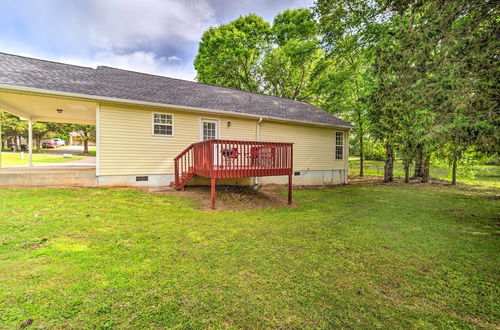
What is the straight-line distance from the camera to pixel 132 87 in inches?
341

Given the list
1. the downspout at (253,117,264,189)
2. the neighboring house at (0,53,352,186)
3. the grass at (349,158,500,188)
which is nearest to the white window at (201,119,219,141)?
the neighboring house at (0,53,352,186)

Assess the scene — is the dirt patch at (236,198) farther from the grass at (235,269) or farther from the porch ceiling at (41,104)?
the porch ceiling at (41,104)

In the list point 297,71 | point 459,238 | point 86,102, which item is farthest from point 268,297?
point 297,71

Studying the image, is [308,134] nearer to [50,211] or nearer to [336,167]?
[336,167]

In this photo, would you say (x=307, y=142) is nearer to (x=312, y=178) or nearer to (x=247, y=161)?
(x=312, y=178)

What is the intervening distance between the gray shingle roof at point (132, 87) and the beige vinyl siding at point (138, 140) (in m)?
0.59

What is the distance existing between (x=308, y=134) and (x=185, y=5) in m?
9.54

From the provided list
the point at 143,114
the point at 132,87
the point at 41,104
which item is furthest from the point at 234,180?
the point at 41,104

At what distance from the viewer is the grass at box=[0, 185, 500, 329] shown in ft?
7.09

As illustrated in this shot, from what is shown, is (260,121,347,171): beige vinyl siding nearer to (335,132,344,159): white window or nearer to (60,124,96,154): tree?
(335,132,344,159): white window

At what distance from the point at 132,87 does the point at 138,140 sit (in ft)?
7.82

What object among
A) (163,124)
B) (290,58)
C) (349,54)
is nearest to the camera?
(163,124)

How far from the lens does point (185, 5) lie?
11.1 meters

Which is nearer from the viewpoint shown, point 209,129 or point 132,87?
point 132,87
